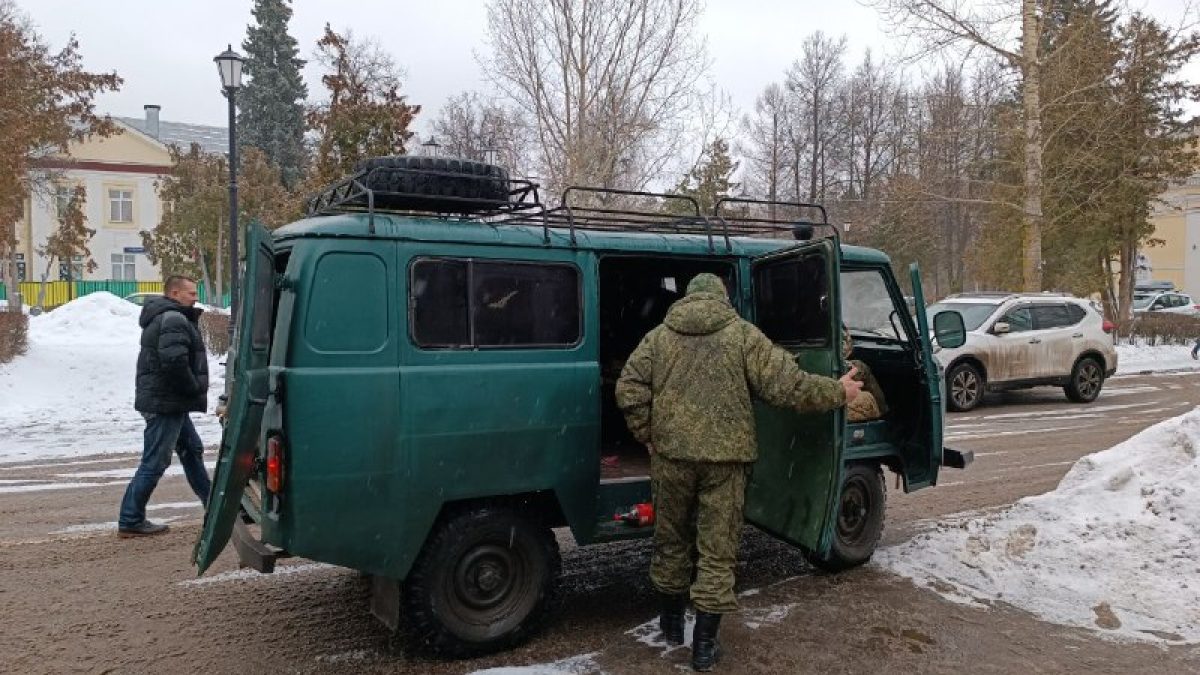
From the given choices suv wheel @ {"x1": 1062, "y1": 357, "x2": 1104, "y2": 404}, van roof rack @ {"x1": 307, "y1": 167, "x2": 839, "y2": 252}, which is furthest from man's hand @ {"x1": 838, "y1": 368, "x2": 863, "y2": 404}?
suv wheel @ {"x1": 1062, "y1": 357, "x2": 1104, "y2": 404}

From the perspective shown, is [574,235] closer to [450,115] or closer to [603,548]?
[603,548]

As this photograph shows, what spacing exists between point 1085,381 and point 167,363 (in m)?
14.6

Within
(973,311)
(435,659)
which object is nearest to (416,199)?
(435,659)

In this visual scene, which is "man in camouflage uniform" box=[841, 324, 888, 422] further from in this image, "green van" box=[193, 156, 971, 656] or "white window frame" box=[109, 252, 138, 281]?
"white window frame" box=[109, 252, 138, 281]

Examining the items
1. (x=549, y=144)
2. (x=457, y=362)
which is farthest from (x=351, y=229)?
(x=549, y=144)

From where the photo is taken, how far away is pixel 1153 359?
23.5 meters

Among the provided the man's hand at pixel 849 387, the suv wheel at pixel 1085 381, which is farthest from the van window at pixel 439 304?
the suv wheel at pixel 1085 381

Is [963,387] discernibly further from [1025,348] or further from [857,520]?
[857,520]

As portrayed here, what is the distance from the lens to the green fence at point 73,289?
4338 centimetres

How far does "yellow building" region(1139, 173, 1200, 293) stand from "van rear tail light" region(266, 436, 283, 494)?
196 feet

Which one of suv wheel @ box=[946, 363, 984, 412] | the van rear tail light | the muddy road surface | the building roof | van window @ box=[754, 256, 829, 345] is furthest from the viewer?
the building roof

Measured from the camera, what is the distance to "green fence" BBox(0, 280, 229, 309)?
142 feet

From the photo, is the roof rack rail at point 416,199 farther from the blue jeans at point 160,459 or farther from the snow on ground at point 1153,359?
the snow on ground at point 1153,359

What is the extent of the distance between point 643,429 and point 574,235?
1.17 metres
